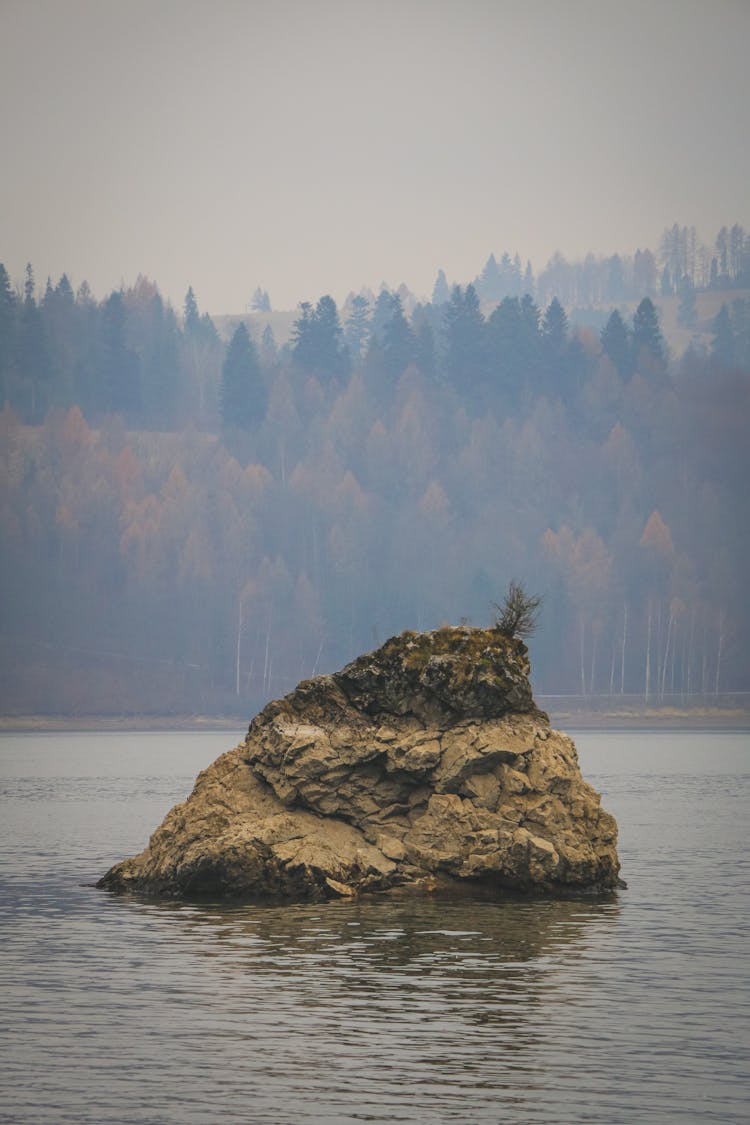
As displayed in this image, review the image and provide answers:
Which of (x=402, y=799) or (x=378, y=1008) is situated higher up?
(x=402, y=799)

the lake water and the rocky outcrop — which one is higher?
the rocky outcrop

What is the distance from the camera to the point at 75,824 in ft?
227

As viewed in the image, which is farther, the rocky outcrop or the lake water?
the rocky outcrop

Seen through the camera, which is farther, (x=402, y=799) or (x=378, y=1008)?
(x=402, y=799)

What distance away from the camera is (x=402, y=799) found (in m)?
42.0

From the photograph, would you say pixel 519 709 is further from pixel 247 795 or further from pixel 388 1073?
pixel 388 1073

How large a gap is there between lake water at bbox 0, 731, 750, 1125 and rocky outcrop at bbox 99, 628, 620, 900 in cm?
108

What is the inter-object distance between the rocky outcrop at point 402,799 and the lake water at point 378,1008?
1079 millimetres

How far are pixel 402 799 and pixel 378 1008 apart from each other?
14084 millimetres

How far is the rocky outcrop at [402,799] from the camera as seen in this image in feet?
134

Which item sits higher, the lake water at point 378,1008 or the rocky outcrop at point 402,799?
the rocky outcrop at point 402,799

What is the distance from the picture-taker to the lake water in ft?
73.4

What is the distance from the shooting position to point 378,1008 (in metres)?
28.0

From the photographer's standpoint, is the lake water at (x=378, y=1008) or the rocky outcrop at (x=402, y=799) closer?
the lake water at (x=378, y=1008)
